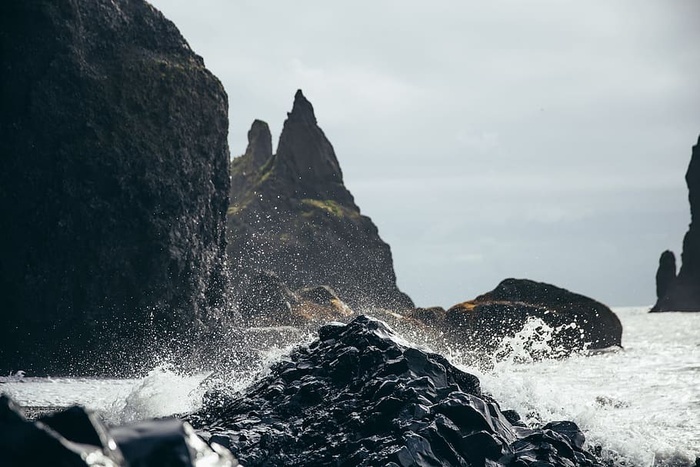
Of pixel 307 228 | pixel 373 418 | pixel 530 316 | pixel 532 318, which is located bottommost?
pixel 373 418

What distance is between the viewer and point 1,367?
28234 mm

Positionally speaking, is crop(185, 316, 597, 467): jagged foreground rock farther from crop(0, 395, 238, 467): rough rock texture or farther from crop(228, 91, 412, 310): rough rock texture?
crop(228, 91, 412, 310): rough rock texture

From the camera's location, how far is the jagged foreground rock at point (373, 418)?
9.58 m

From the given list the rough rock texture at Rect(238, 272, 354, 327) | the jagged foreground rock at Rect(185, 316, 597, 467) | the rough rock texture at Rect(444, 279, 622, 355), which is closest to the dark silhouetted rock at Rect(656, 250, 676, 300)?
the rough rock texture at Rect(238, 272, 354, 327)

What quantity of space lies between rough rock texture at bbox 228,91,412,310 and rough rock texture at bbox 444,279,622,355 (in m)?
55.6

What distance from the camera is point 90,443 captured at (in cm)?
A: 415

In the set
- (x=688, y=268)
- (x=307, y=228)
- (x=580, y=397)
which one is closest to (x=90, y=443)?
(x=580, y=397)

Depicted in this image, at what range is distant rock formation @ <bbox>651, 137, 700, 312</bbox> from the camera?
5359 inches

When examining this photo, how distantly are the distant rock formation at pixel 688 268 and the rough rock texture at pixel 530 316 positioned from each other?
351 ft

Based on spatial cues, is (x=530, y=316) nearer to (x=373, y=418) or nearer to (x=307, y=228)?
(x=373, y=418)

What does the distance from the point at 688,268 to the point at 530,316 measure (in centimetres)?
11405

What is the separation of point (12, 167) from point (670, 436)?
28.4m

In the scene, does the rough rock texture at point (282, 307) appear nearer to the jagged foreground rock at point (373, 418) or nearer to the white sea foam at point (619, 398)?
the white sea foam at point (619, 398)

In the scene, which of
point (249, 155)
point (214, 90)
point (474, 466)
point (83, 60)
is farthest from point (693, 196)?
point (474, 466)
